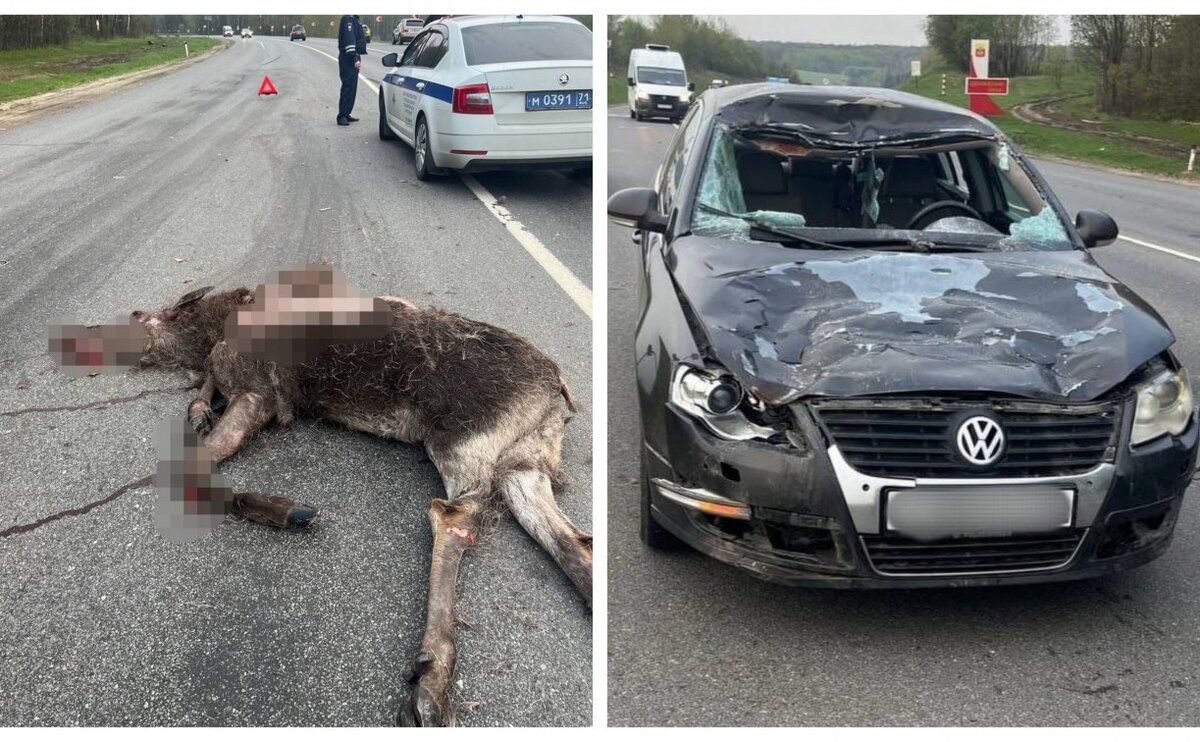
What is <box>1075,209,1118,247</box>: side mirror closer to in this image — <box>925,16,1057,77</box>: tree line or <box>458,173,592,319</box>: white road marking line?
<box>925,16,1057,77</box>: tree line

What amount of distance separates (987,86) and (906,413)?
97.4 inches

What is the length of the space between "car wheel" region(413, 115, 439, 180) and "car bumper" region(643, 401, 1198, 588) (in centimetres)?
545

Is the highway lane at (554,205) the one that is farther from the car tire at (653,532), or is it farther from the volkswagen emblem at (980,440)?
the volkswagen emblem at (980,440)

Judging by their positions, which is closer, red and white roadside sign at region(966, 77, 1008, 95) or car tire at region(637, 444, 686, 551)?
car tire at region(637, 444, 686, 551)

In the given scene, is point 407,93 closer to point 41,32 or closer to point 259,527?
point 41,32

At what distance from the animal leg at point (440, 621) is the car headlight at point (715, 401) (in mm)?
876

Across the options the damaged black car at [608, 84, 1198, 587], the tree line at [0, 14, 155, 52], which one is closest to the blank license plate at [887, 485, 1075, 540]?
the damaged black car at [608, 84, 1198, 587]

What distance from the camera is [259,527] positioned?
329 centimetres

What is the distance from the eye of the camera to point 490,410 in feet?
12.3

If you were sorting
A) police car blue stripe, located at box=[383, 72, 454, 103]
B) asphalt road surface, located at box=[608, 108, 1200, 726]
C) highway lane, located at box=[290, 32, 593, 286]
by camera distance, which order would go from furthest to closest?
police car blue stripe, located at box=[383, 72, 454, 103] → highway lane, located at box=[290, 32, 593, 286] → asphalt road surface, located at box=[608, 108, 1200, 726]

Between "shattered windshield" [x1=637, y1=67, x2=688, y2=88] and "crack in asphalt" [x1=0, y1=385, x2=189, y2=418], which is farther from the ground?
"shattered windshield" [x1=637, y1=67, x2=688, y2=88]

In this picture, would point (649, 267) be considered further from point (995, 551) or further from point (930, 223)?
point (995, 551)

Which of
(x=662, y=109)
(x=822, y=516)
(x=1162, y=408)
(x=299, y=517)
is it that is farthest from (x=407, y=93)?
(x=662, y=109)

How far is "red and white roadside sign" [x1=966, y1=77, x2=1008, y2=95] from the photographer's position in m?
3.74
